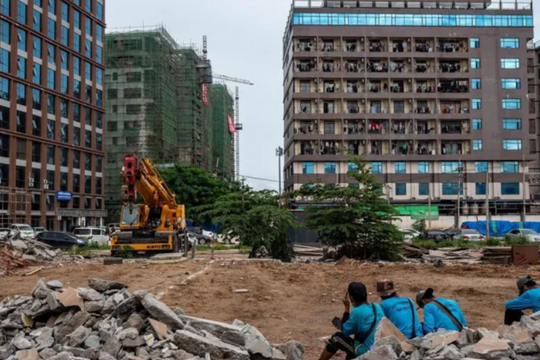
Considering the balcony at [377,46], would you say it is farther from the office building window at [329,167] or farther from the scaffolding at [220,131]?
the scaffolding at [220,131]

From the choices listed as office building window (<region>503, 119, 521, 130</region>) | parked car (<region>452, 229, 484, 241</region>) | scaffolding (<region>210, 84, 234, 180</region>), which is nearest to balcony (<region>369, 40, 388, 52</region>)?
office building window (<region>503, 119, 521, 130</region>)

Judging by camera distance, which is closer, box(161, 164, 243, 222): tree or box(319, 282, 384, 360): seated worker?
box(319, 282, 384, 360): seated worker

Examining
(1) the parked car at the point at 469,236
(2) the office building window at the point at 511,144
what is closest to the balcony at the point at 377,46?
(2) the office building window at the point at 511,144

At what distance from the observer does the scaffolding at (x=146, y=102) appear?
2586 inches

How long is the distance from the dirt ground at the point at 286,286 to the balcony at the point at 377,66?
155 ft

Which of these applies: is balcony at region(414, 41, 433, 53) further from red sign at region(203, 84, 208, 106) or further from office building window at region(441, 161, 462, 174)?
red sign at region(203, 84, 208, 106)

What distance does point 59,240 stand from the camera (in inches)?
1324

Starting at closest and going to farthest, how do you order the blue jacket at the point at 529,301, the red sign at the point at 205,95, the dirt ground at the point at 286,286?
1. the blue jacket at the point at 529,301
2. the dirt ground at the point at 286,286
3. the red sign at the point at 205,95

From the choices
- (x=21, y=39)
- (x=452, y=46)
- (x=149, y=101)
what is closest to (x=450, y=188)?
(x=452, y=46)

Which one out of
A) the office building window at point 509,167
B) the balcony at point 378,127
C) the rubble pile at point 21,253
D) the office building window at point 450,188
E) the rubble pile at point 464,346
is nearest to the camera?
the rubble pile at point 464,346

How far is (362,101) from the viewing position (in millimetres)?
64438

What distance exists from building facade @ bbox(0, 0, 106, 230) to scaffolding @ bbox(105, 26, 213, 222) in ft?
14.9

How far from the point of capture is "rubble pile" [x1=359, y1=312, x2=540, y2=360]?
571cm

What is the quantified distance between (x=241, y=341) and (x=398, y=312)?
6.68 feet
